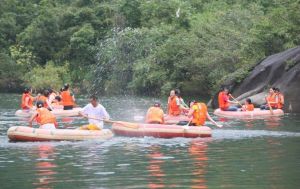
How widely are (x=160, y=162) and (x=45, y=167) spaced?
247cm

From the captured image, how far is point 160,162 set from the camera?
16531 millimetres

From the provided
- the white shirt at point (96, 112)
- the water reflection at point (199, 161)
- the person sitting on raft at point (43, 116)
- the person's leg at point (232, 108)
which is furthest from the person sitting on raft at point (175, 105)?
the person sitting on raft at point (43, 116)

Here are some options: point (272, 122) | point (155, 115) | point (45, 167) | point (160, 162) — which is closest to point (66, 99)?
point (272, 122)

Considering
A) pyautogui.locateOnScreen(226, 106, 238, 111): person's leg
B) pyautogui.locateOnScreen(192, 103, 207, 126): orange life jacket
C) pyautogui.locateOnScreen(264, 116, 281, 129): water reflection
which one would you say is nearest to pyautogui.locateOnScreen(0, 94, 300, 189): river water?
pyautogui.locateOnScreen(192, 103, 207, 126): orange life jacket

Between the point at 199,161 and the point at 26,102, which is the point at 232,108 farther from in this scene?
the point at 199,161

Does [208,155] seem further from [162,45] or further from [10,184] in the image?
[162,45]

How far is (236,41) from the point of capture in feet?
157

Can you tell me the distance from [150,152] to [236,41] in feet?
99.5

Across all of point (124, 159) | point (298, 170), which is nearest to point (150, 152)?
point (124, 159)

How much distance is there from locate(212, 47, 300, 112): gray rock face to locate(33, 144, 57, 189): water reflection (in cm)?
1804

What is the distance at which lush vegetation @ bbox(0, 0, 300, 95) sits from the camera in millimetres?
44969

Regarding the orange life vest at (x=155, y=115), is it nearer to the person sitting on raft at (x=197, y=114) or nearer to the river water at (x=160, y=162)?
the person sitting on raft at (x=197, y=114)

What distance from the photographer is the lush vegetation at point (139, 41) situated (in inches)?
1770

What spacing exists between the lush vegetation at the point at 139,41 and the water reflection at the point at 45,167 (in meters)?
22.7
